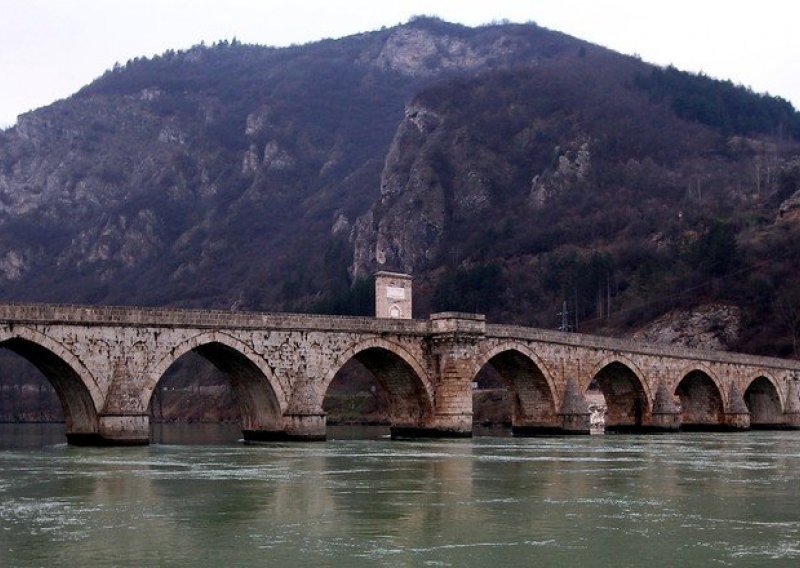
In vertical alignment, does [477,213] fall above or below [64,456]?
above

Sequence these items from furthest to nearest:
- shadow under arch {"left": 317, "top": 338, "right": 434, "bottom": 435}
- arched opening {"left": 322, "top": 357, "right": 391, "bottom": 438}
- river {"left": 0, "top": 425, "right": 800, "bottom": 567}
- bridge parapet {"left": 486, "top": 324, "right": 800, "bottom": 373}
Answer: arched opening {"left": 322, "top": 357, "right": 391, "bottom": 438} < bridge parapet {"left": 486, "top": 324, "right": 800, "bottom": 373} < shadow under arch {"left": 317, "top": 338, "right": 434, "bottom": 435} < river {"left": 0, "top": 425, "right": 800, "bottom": 567}

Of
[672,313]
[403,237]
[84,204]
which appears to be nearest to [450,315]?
[672,313]

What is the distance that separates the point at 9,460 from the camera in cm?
3775

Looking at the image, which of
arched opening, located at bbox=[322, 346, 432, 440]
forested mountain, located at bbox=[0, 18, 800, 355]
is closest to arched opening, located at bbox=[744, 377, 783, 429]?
forested mountain, located at bbox=[0, 18, 800, 355]

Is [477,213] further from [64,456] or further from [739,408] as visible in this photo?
[64,456]

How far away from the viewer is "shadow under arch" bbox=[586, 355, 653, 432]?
62656 mm

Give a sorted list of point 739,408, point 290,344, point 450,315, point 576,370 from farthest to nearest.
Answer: point 739,408
point 576,370
point 450,315
point 290,344

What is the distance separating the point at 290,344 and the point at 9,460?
1252 centimetres

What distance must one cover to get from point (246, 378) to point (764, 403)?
41.0 meters

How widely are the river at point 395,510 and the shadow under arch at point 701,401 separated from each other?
3072cm

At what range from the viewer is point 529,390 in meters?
57.1

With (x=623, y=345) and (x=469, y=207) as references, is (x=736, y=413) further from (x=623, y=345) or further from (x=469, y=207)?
(x=469, y=207)

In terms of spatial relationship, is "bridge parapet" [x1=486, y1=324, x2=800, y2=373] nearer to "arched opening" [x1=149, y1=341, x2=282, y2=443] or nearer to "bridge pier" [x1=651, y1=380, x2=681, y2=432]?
"bridge pier" [x1=651, y1=380, x2=681, y2=432]

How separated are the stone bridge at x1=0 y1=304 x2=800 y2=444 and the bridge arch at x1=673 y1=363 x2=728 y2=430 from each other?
110 mm
